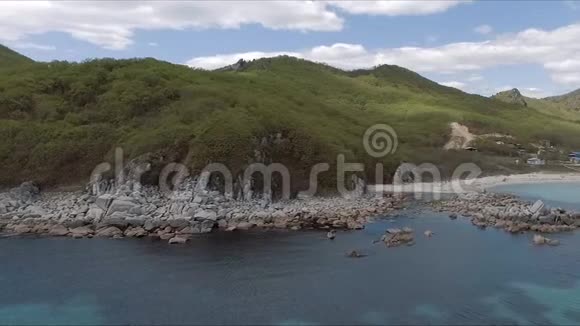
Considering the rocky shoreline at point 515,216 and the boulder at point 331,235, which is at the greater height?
the rocky shoreline at point 515,216

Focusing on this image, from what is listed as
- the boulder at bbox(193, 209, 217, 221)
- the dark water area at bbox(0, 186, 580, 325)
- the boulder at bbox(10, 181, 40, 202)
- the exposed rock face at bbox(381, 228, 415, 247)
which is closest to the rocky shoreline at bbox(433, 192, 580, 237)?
the dark water area at bbox(0, 186, 580, 325)

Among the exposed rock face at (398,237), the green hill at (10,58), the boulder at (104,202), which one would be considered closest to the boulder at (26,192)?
the boulder at (104,202)

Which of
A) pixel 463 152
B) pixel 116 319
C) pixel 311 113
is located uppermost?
pixel 311 113

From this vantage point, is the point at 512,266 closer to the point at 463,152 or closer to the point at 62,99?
the point at 62,99

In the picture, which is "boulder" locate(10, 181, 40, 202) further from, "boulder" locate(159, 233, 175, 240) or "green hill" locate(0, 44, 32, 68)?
"green hill" locate(0, 44, 32, 68)

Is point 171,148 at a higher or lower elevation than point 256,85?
lower

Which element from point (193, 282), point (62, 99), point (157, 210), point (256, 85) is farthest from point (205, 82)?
point (193, 282)

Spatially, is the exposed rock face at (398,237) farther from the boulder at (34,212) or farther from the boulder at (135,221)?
the boulder at (34,212)

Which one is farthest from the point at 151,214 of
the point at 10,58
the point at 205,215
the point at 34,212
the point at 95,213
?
the point at 10,58
